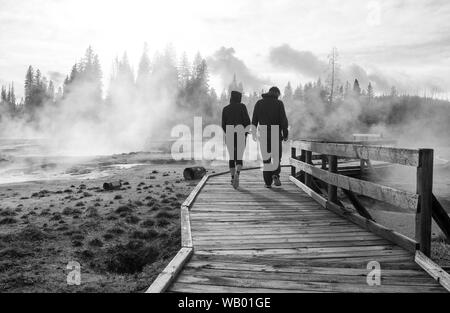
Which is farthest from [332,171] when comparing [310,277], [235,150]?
[310,277]

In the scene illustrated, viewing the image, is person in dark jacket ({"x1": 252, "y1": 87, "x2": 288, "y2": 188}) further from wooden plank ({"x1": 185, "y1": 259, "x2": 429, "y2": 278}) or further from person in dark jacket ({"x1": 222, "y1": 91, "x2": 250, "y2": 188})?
wooden plank ({"x1": 185, "y1": 259, "x2": 429, "y2": 278})

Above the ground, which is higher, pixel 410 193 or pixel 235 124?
pixel 235 124

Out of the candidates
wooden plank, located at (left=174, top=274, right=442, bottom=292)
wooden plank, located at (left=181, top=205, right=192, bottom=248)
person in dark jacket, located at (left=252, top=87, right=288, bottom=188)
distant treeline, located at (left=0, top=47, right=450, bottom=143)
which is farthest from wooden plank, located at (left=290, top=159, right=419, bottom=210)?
distant treeline, located at (left=0, top=47, right=450, bottom=143)

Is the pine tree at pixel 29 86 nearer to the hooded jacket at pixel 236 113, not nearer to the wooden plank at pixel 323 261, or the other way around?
the hooded jacket at pixel 236 113

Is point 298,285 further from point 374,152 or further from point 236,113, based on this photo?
point 236,113

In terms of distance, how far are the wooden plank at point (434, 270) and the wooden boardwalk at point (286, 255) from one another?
49 mm

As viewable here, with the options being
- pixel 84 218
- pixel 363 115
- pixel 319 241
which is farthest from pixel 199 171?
pixel 363 115

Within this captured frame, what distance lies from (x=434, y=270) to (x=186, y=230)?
278 centimetres

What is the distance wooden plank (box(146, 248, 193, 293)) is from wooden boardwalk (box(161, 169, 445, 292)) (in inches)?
1.3

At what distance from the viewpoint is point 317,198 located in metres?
6.87

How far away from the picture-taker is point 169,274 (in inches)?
128

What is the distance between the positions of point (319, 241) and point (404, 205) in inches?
41.3
